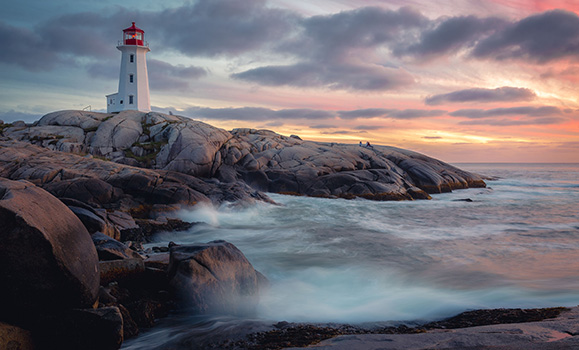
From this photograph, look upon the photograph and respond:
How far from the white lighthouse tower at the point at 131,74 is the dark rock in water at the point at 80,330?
37.2 meters

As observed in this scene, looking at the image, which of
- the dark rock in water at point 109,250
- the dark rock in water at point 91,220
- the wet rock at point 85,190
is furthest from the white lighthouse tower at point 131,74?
the dark rock in water at point 109,250

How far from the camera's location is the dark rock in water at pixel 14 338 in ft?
13.3

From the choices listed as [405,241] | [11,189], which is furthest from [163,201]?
[11,189]

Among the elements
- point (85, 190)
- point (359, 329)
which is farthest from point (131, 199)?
point (359, 329)

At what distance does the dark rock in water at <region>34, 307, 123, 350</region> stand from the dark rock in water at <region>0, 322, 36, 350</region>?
9cm

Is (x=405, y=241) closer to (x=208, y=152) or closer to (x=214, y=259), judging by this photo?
(x=214, y=259)

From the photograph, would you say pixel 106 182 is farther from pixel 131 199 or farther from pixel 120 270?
pixel 120 270

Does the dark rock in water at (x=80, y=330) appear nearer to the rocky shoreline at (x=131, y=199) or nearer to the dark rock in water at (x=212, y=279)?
the rocky shoreline at (x=131, y=199)

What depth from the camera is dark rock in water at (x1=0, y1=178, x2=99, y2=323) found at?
166 inches

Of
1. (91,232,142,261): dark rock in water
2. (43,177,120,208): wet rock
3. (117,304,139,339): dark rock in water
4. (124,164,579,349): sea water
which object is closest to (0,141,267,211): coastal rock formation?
(43,177,120,208): wet rock

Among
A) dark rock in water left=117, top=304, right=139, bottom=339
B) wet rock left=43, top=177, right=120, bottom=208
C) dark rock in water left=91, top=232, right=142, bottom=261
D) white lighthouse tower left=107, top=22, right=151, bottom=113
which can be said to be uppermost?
white lighthouse tower left=107, top=22, right=151, bottom=113

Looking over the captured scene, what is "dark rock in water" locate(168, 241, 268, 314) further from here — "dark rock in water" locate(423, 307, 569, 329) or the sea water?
"dark rock in water" locate(423, 307, 569, 329)

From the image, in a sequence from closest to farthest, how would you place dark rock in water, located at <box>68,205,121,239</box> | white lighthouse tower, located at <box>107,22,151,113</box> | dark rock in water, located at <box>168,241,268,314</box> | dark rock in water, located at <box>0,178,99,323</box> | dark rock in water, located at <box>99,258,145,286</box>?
dark rock in water, located at <box>0,178,99,323</box> < dark rock in water, located at <box>99,258,145,286</box> < dark rock in water, located at <box>168,241,268,314</box> < dark rock in water, located at <box>68,205,121,239</box> < white lighthouse tower, located at <box>107,22,151,113</box>

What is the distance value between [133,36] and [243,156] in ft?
69.0
